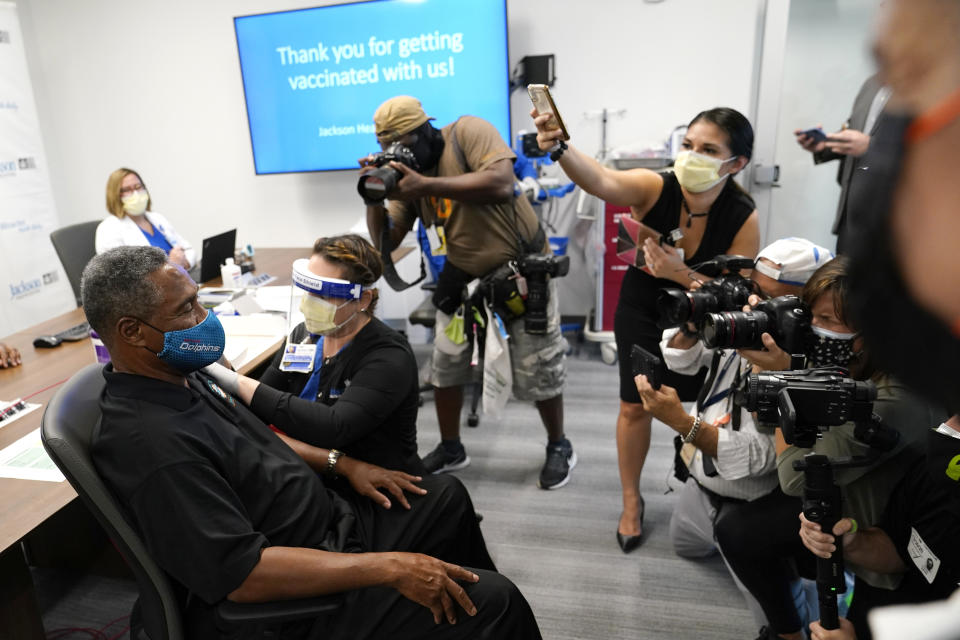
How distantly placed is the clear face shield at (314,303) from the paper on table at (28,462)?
23.7 inches

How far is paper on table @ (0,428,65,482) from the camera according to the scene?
1464mm

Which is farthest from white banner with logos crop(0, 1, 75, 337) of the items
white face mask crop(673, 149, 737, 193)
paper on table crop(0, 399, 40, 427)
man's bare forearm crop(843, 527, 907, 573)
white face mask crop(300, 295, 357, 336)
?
man's bare forearm crop(843, 527, 907, 573)

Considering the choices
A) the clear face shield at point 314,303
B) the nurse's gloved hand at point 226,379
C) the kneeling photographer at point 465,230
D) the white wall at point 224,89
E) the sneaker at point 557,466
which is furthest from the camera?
the white wall at point 224,89

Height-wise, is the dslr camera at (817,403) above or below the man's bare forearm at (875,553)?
above

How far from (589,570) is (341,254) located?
135 cm

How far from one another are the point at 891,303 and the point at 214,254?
327 centimetres

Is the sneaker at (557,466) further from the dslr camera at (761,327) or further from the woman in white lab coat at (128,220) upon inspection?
the woman in white lab coat at (128,220)

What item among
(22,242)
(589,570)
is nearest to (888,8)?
(589,570)

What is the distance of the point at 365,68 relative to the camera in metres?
3.98

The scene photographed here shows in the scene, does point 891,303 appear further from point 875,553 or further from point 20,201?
point 20,201

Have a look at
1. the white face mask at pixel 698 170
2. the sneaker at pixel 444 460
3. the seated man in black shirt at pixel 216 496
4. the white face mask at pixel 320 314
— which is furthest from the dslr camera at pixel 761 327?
the sneaker at pixel 444 460

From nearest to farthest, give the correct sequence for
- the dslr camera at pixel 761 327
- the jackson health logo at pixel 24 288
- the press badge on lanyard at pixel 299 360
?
the dslr camera at pixel 761 327, the press badge on lanyard at pixel 299 360, the jackson health logo at pixel 24 288

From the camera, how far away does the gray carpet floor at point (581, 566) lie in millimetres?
1890

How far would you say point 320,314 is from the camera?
5.64 feet
